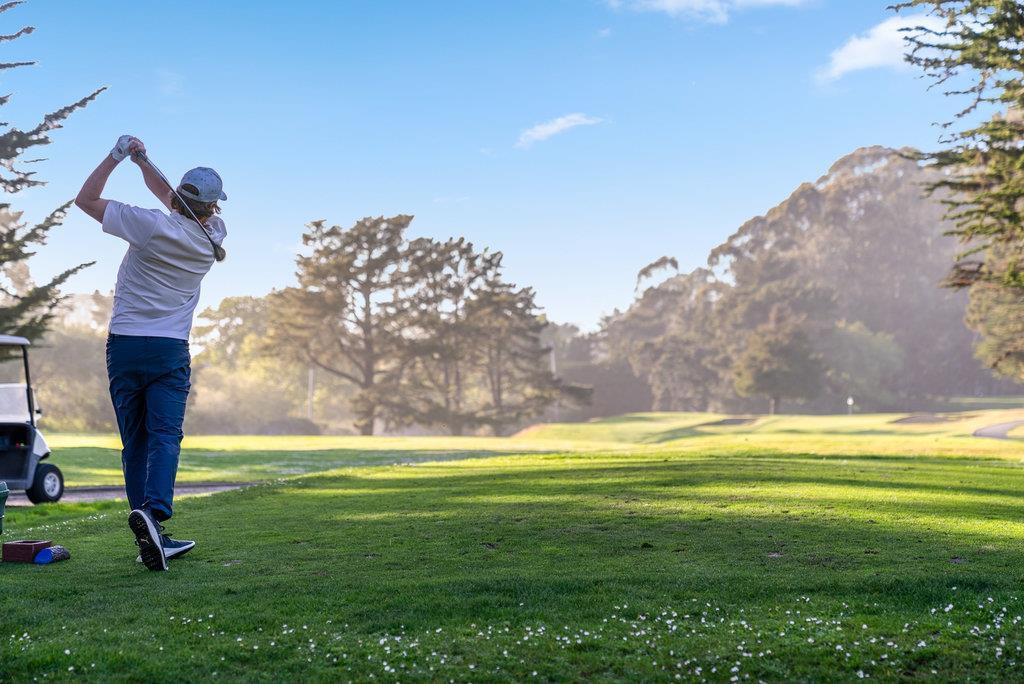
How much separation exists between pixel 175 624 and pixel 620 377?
84.8 m

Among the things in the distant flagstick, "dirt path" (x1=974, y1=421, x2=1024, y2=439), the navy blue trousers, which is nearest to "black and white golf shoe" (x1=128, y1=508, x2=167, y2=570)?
the navy blue trousers

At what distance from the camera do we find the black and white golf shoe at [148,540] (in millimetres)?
5758

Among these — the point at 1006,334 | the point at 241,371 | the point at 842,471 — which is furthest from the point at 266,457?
the point at 241,371

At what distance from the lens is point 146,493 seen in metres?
6.12

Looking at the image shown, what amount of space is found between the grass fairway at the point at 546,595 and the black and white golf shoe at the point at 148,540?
0.17m

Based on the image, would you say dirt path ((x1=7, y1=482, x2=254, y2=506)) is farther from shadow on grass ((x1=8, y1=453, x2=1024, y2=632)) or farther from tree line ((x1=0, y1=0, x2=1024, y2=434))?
tree line ((x1=0, y1=0, x2=1024, y2=434))

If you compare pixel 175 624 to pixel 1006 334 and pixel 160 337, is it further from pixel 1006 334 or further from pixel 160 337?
pixel 1006 334

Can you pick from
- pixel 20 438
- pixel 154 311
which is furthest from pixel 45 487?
pixel 154 311

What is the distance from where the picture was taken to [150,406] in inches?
247

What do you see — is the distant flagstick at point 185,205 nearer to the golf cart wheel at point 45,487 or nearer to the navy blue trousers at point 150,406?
the navy blue trousers at point 150,406

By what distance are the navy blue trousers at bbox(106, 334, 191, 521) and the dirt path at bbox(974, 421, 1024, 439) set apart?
139 feet

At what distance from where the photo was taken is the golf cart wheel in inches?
568

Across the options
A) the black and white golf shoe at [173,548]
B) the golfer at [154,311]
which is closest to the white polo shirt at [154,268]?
the golfer at [154,311]

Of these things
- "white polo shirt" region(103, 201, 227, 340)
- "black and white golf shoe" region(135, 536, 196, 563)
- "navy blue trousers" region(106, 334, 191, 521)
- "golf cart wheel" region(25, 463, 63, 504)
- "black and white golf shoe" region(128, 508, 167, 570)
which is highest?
"white polo shirt" region(103, 201, 227, 340)
